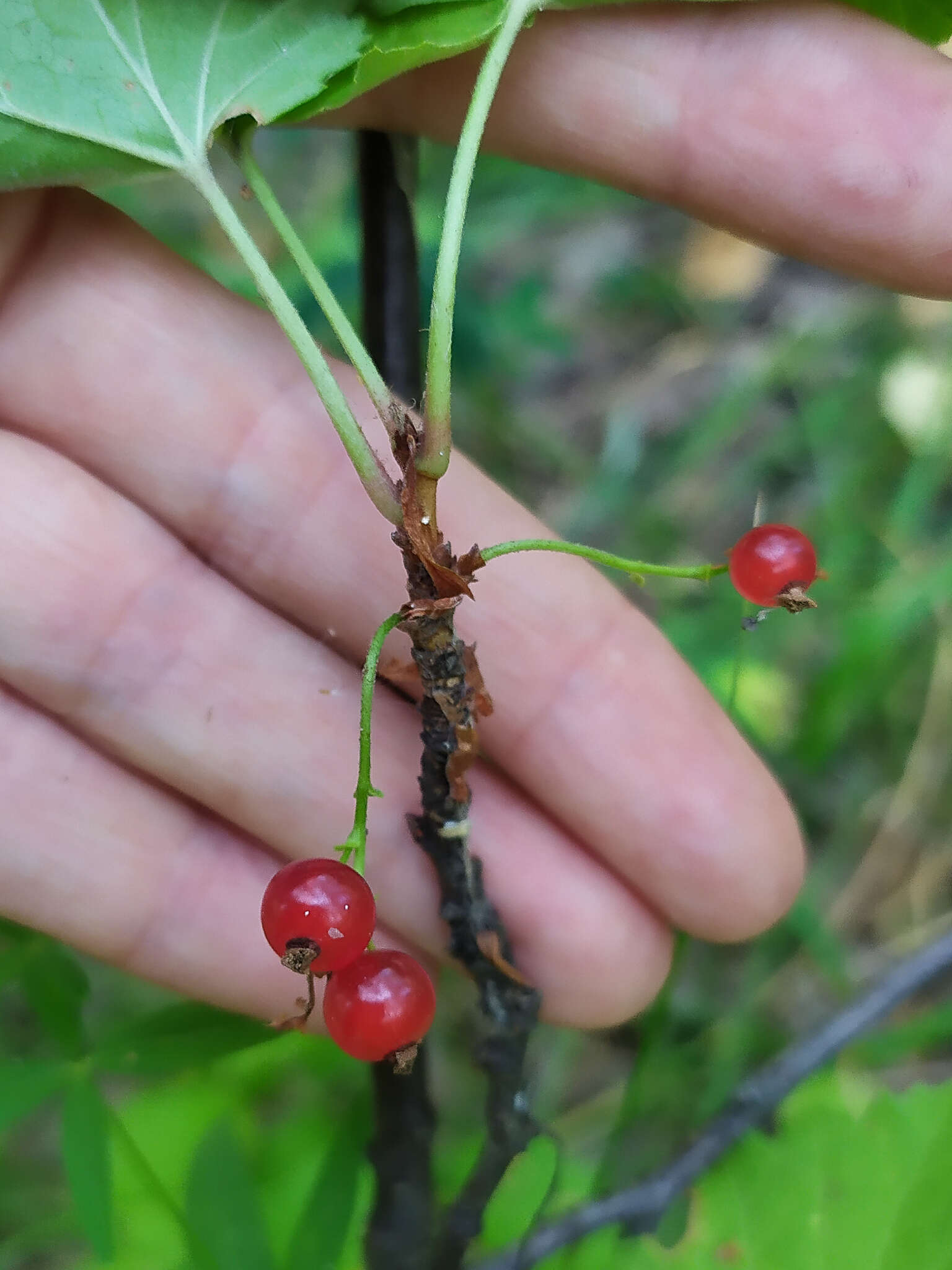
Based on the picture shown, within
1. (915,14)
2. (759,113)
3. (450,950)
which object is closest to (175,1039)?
(450,950)

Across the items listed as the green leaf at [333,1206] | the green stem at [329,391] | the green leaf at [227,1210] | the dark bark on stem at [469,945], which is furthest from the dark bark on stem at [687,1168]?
the green stem at [329,391]

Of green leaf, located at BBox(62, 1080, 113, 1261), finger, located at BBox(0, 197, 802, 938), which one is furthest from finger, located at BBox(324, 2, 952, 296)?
green leaf, located at BBox(62, 1080, 113, 1261)

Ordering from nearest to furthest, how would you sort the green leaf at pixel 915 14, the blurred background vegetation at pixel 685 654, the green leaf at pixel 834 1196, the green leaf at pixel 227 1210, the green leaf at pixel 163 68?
the green leaf at pixel 163 68 → the green leaf at pixel 915 14 → the green leaf at pixel 834 1196 → the green leaf at pixel 227 1210 → the blurred background vegetation at pixel 685 654

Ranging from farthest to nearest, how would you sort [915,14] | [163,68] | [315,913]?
[915,14], [163,68], [315,913]

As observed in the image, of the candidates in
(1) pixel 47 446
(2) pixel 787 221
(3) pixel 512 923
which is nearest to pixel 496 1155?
(3) pixel 512 923

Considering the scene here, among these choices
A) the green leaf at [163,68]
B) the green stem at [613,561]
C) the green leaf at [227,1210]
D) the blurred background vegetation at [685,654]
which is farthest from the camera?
the blurred background vegetation at [685,654]

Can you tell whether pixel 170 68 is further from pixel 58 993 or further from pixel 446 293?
pixel 58 993

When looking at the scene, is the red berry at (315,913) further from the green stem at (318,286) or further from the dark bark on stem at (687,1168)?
the dark bark on stem at (687,1168)
